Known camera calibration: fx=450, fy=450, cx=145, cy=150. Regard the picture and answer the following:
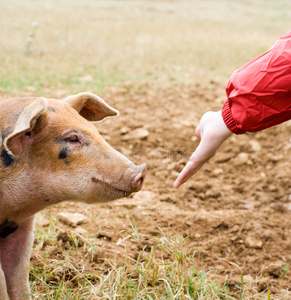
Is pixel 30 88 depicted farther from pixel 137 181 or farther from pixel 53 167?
pixel 137 181

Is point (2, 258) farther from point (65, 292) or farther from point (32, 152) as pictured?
point (32, 152)

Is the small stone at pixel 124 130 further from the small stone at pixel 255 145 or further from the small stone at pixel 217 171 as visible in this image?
the small stone at pixel 255 145

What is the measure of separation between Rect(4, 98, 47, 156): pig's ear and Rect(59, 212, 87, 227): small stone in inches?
52.6

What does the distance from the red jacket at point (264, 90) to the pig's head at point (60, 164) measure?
24.8 inches

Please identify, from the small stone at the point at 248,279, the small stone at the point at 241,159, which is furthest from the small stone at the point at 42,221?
the small stone at the point at 241,159

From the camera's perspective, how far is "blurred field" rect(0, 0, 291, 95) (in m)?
7.47

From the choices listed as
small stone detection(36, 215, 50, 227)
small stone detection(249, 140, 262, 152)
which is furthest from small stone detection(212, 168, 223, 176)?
small stone detection(36, 215, 50, 227)

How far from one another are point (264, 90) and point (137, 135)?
10.9ft

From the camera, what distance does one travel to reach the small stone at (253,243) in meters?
3.36

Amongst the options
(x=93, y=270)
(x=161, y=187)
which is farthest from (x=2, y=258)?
(x=161, y=187)

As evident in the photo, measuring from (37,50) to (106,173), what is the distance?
7.21m

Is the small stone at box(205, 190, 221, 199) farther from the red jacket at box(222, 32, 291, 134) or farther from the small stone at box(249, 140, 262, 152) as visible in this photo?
the red jacket at box(222, 32, 291, 134)

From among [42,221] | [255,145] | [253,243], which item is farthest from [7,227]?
[255,145]

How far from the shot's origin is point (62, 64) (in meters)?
8.16
